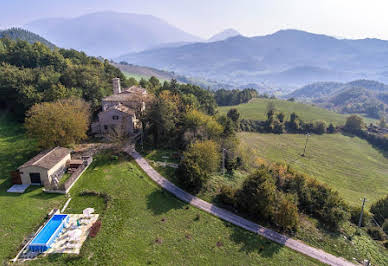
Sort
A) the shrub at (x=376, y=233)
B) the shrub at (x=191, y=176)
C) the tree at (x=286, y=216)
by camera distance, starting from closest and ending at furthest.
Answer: the tree at (x=286, y=216), the shrub at (x=191, y=176), the shrub at (x=376, y=233)

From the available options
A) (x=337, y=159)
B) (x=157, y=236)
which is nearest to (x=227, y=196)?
(x=157, y=236)

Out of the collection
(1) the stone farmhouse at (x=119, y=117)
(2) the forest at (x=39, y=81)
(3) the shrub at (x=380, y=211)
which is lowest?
(3) the shrub at (x=380, y=211)

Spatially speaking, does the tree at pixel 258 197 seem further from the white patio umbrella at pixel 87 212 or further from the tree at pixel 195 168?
the white patio umbrella at pixel 87 212

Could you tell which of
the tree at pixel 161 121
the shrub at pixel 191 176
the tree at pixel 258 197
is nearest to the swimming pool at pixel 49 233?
the shrub at pixel 191 176

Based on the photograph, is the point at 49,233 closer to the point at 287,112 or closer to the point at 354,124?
the point at 287,112

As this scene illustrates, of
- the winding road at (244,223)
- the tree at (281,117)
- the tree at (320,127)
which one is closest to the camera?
the winding road at (244,223)

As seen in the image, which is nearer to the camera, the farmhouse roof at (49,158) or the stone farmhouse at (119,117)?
the farmhouse roof at (49,158)

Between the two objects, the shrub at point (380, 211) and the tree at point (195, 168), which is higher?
the tree at point (195, 168)
